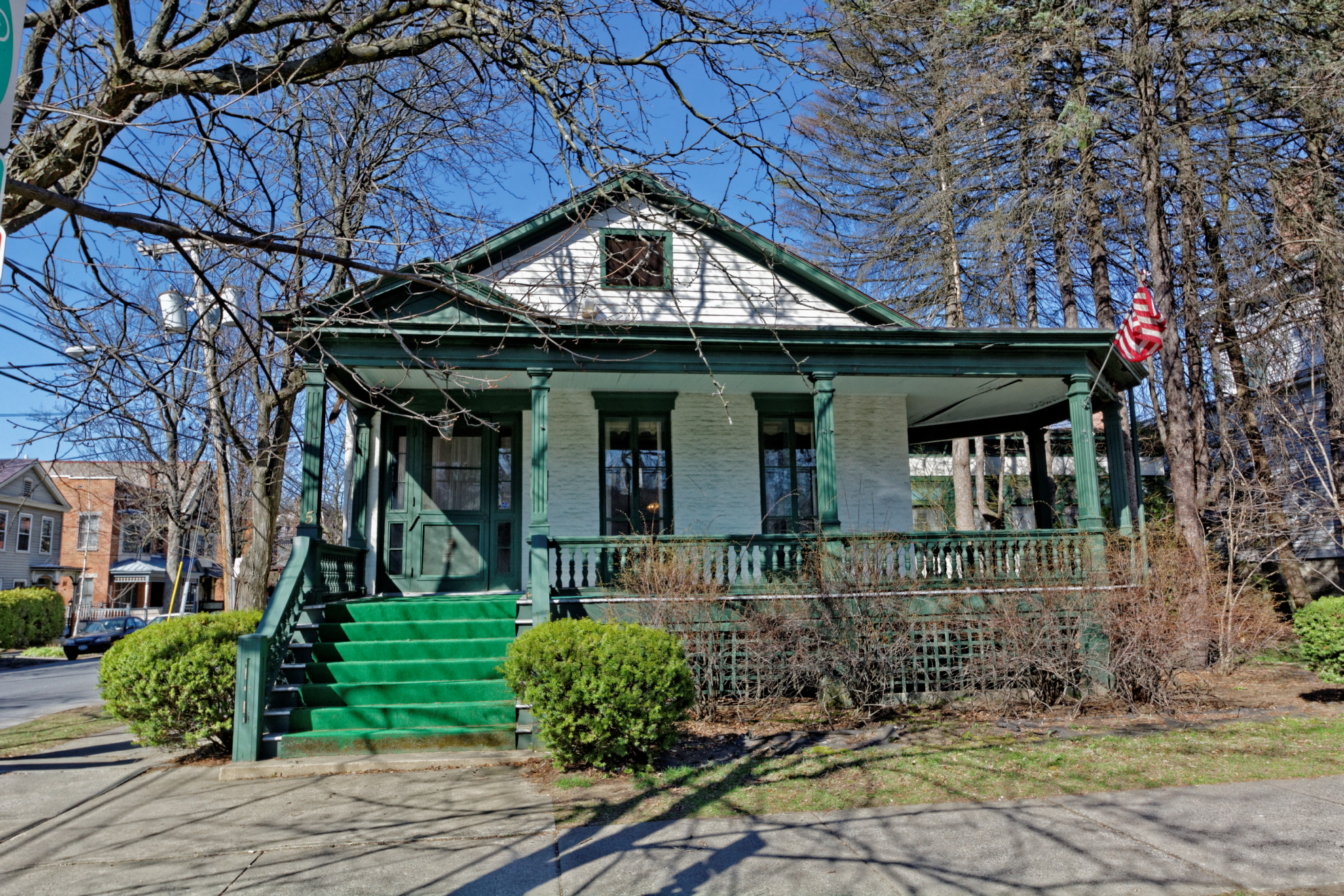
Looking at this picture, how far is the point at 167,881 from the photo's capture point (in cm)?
502

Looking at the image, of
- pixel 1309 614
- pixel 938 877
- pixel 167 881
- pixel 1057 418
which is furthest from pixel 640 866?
pixel 1057 418

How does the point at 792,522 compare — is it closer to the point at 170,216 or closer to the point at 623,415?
the point at 623,415

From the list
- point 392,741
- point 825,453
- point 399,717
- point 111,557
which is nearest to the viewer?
point 392,741

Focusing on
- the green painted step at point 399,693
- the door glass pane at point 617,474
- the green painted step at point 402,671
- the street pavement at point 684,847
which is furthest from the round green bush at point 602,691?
the door glass pane at point 617,474

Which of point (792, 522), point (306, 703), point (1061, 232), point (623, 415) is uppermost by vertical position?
point (1061, 232)

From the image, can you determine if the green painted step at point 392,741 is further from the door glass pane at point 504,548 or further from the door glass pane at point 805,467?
the door glass pane at point 805,467

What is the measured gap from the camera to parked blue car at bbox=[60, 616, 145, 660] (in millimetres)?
25406

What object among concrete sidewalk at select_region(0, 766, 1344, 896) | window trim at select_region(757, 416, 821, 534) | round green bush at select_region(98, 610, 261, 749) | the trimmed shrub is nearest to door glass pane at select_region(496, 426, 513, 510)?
window trim at select_region(757, 416, 821, 534)

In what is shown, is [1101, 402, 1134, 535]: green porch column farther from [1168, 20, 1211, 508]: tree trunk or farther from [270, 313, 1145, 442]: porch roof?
[1168, 20, 1211, 508]: tree trunk

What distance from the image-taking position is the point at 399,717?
27.0 ft

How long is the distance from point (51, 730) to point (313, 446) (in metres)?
4.92

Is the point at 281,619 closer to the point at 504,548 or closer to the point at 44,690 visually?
the point at 504,548

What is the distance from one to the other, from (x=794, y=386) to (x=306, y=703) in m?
7.64

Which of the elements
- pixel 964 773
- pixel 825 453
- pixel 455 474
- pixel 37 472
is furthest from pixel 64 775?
pixel 37 472
